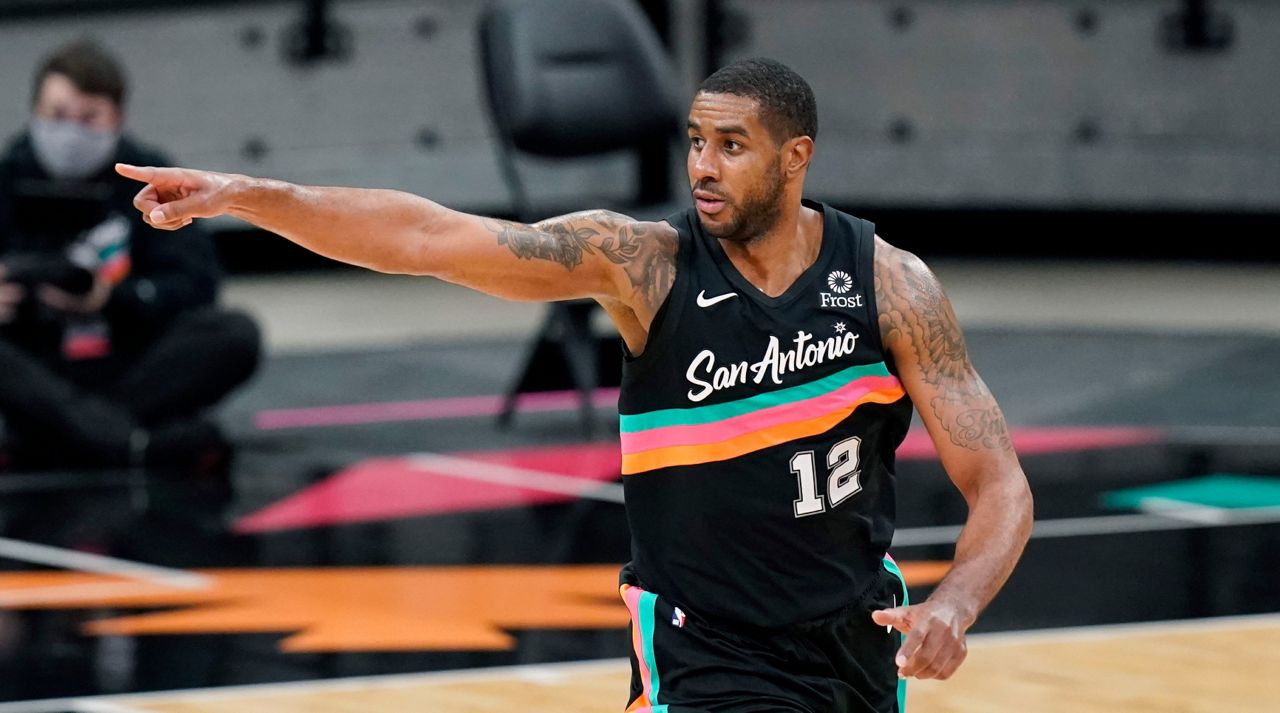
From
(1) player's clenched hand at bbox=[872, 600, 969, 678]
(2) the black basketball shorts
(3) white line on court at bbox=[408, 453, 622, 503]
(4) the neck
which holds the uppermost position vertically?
(4) the neck

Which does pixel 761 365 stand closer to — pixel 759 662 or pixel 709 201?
pixel 709 201

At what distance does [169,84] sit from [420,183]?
1.18 meters

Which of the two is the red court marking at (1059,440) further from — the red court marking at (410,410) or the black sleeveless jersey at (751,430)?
the black sleeveless jersey at (751,430)

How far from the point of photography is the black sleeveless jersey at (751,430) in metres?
3.02

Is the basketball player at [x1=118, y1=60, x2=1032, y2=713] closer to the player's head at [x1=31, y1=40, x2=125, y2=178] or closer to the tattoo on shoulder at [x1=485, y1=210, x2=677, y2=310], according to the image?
the tattoo on shoulder at [x1=485, y1=210, x2=677, y2=310]

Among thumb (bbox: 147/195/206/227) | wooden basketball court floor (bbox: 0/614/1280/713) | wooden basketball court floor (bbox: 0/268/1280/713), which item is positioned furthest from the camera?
wooden basketball court floor (bbox: 0/268/1280/713)

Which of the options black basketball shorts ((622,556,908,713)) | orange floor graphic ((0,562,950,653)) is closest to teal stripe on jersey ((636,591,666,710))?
black basketball shorts ((622,556,908,713))

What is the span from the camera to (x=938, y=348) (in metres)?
3.09

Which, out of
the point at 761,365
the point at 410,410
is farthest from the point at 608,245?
the point at 410,410

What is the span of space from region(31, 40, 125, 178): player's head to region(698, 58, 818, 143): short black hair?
377 centimetres

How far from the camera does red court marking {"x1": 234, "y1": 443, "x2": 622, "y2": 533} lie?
603cm

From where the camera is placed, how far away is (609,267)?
3012mm

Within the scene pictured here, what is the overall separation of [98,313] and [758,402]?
397 centimetres

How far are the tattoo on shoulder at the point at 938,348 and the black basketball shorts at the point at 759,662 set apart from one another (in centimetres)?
28
